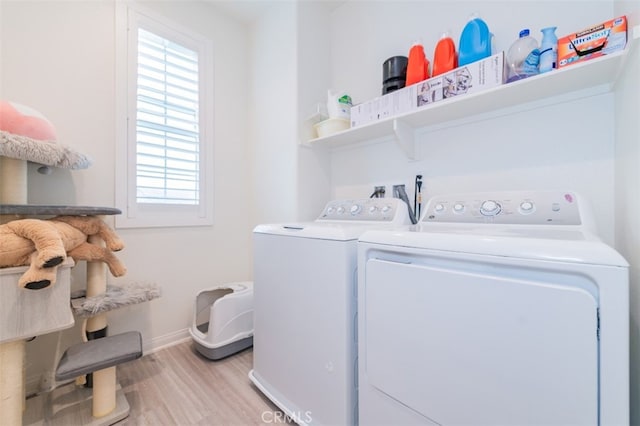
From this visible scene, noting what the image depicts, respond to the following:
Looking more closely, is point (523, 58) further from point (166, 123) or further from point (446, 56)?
point (166, 123)

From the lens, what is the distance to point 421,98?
1351mm

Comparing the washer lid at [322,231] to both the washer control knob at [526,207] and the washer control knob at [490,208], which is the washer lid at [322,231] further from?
the washer control knob at [526,207]

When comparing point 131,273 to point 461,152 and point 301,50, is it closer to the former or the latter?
point 301,50

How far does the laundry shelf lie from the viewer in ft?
3.18

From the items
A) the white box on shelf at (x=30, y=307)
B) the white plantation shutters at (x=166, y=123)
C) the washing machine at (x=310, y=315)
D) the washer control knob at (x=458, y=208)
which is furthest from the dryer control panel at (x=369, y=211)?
the white box on shelf at (x=30, y=307)

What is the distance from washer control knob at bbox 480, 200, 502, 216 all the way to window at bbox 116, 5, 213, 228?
1.92 meters

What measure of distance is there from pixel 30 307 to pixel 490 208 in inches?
72.9

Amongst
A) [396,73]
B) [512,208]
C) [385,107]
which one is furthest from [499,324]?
[396,73]

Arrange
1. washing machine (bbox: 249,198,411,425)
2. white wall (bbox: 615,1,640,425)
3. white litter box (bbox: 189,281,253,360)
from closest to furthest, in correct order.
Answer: white wall (bbox: 615,1,640,425) < washing machine (bbox: 249,198,411,425) < white litter box (bbox: 189,281,253,360)

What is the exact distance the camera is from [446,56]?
4.33 ft

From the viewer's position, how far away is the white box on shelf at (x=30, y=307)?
36.0 inches

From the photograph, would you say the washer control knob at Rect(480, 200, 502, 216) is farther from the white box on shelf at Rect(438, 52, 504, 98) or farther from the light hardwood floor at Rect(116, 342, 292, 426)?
the light hardwood floor at Rect(116, 342, 292, 426)

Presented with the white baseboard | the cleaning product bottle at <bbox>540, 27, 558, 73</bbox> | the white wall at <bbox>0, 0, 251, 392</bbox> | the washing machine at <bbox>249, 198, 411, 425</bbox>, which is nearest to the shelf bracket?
the washing machine at <bbox>249, 198, 411, 425</bbox>

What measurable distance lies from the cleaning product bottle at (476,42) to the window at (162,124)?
1.86 meters
